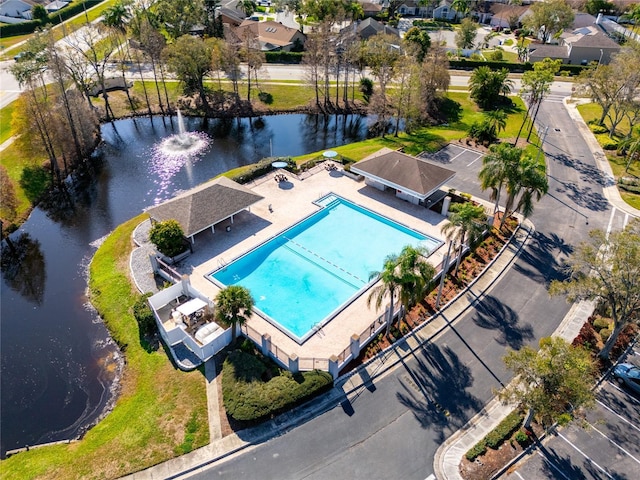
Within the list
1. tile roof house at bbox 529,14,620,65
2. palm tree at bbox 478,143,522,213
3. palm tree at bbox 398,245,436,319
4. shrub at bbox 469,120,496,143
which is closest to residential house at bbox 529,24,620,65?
tile roof house at bbox 529,14,620,65

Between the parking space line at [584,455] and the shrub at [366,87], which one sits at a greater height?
the shrub at [366,87]

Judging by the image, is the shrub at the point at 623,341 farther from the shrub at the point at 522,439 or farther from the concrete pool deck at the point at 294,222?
the concrete pool deck at the point at 294,222

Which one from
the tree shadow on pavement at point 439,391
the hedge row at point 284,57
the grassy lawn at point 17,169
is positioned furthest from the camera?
the hedge row at point 284,57

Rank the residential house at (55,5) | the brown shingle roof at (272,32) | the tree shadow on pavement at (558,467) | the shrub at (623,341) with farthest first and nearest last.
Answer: the residential house at (55,5), the brown shingle roof at (272,32), the shrub at (623,341), the tree shadow on pavement at (558,467)

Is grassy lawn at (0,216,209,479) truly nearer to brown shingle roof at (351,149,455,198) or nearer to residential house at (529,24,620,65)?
brown shingle roof at (351,149,455,198)

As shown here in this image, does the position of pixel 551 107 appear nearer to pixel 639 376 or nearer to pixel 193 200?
pixel 639 376

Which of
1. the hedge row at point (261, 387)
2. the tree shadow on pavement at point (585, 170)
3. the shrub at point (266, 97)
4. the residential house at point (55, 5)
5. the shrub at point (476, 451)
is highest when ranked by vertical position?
the residential house at point (55, 5)

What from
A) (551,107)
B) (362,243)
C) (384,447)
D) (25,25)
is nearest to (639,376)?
(384,447)

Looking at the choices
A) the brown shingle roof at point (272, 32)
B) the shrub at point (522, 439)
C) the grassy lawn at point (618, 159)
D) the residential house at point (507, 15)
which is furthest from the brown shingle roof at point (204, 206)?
the residential house at point (507, 15)
